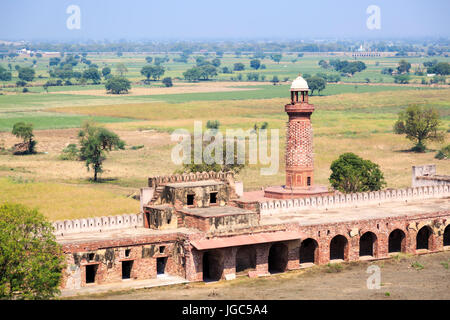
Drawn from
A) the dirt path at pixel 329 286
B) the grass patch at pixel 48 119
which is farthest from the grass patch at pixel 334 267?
the grass patch at pixel 48 119

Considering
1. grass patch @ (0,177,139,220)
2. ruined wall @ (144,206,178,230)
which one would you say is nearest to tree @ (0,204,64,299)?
ruined wall @ (144,206,178,230)

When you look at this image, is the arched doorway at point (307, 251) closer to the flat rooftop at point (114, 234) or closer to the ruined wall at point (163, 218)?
the flat rooftop at point (114, 234)

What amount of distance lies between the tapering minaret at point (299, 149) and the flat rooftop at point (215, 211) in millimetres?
8047

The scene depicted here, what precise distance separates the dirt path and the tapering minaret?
8.04 m

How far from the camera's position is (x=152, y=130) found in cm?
11756

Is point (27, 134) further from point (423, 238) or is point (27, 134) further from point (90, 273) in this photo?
point (90, 273)

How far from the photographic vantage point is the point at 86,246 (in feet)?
136

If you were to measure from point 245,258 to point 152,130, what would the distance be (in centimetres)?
7364

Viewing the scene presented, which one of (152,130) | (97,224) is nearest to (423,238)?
(97,224)

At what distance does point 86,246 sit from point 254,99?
416 feet

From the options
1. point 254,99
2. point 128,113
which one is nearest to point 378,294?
point 128,113

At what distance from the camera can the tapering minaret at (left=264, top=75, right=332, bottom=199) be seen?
54.3 m

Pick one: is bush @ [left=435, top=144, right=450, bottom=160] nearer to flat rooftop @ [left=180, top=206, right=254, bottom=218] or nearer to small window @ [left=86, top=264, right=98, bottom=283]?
flat rooftop @ [left=180, top=206, right=254, bottom=218]
